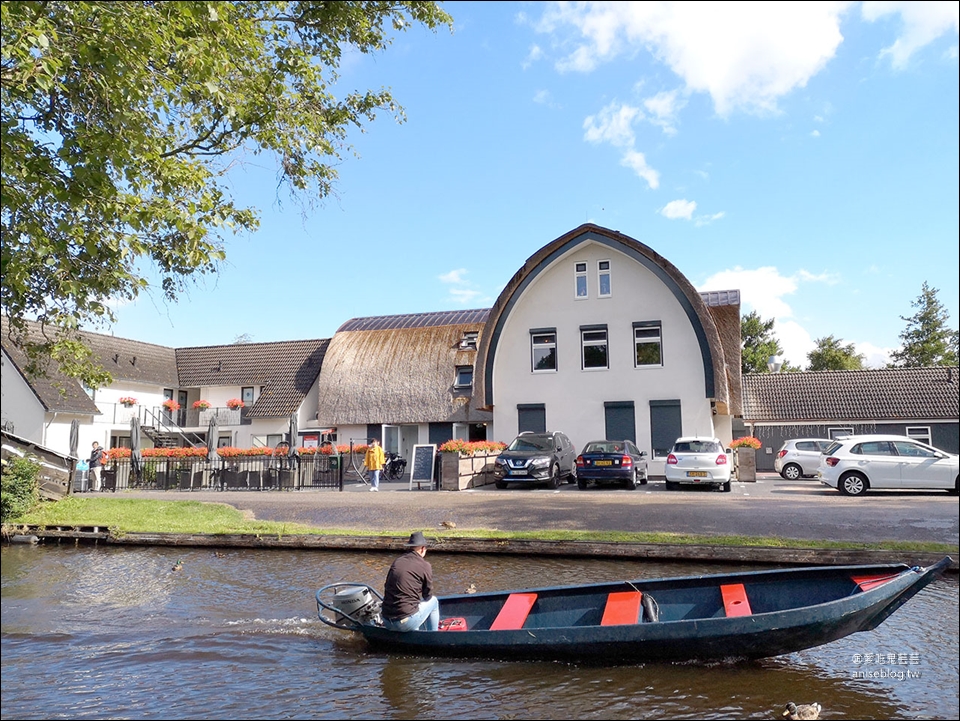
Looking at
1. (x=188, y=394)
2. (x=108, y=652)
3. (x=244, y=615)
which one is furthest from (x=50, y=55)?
(x=188, y=394)

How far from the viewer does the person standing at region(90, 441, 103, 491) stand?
2561 cm

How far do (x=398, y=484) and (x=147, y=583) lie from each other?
14681mm

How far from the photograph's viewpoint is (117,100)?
23.7 ft

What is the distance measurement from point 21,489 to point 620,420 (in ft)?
64.3

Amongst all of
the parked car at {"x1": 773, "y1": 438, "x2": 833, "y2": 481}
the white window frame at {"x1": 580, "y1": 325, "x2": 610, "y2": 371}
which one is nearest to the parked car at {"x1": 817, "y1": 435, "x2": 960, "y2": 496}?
the parked car at {"x1": 773, "y1": 438, "x2": 833, "y2": 481}

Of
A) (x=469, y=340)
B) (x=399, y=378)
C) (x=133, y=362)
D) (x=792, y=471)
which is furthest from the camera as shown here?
(x=133, y=362)

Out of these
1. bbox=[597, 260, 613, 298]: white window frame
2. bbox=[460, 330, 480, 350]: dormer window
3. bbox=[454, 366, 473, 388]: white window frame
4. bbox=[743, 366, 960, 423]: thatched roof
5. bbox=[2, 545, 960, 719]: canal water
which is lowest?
bbox=[2, 545, 960, 719]: canal water

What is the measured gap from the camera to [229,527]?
14.9 m

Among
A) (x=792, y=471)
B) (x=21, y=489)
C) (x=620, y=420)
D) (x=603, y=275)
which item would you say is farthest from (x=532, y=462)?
(x=21, y=489)

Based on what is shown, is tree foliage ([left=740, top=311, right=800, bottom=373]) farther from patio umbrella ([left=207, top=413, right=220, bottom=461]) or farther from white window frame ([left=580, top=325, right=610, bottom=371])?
patio umbrella ([left=207, top=413, right=220, bottom=461])

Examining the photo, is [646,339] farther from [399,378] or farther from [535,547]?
[535,547]

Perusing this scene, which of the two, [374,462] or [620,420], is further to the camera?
[620,420]

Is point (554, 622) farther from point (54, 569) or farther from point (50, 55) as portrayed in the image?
point (54, 569)

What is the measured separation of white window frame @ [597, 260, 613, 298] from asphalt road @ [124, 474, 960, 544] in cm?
914
